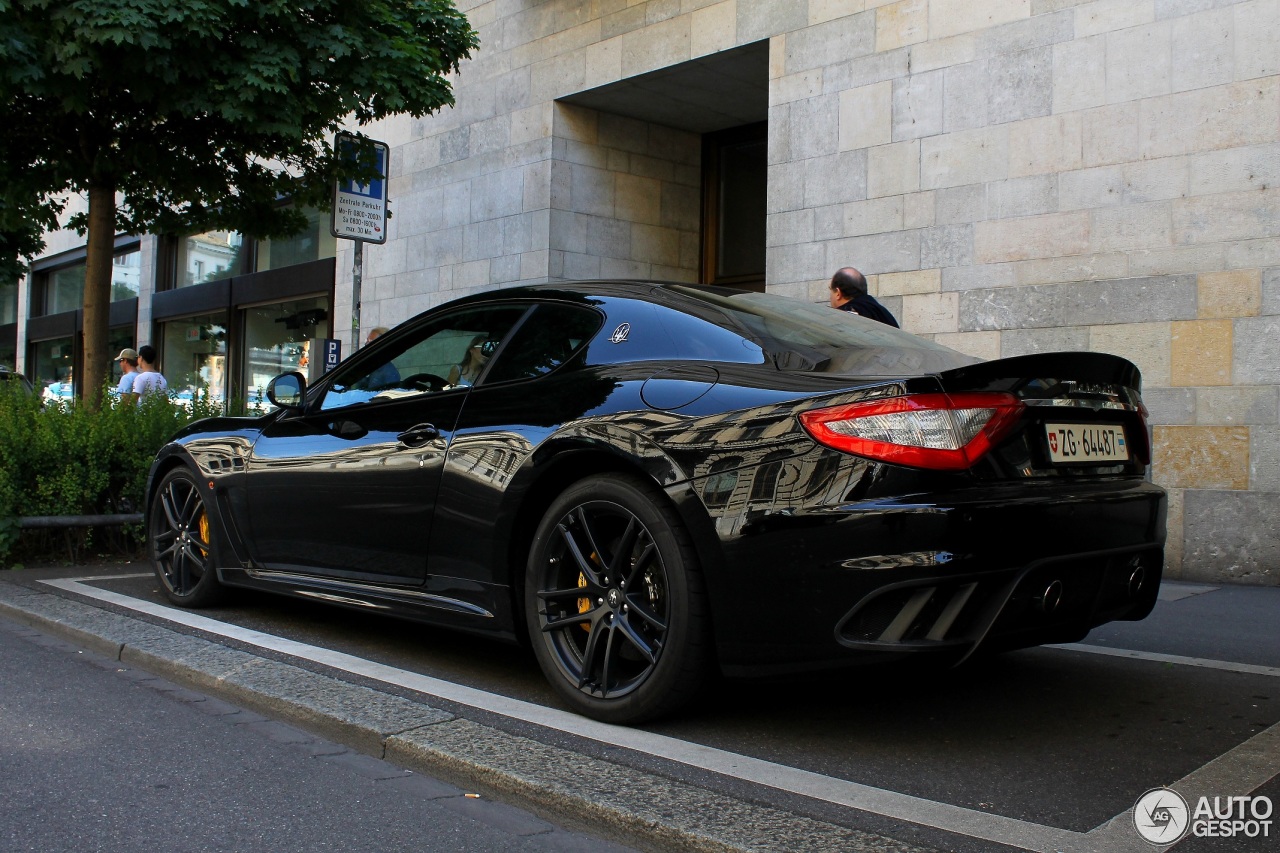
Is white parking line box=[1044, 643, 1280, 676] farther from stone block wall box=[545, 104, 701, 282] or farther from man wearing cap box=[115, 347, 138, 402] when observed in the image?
man wearing cap box=[115, 347, 138, 402]

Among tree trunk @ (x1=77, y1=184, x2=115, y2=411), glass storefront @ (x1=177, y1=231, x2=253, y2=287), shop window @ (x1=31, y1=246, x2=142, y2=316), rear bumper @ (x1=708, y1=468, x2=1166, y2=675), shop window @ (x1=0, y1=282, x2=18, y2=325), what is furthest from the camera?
shop window @ (x1=0, y1=282, x2=18, y2=325)

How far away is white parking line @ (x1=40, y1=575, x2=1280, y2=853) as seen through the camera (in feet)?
8.63

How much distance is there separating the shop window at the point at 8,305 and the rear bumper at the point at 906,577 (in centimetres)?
3232

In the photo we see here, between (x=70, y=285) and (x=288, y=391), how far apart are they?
26.9 metres

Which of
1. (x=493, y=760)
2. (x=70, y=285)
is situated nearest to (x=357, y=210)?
(x=493, y=760)

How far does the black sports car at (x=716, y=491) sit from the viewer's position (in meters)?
3.05

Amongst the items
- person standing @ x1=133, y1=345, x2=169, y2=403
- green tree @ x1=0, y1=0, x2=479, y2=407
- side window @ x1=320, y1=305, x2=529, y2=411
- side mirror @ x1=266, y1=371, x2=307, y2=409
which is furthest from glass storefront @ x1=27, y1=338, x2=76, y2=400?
side window @ x1=320, y1=305, x2=529, y2=411

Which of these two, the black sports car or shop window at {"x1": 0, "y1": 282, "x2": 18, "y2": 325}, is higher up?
shop window at {"x1": 0, "y1": 282, "x2": 18, "y2": 325}

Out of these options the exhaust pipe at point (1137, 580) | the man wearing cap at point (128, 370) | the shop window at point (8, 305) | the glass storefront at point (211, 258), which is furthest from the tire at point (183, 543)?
the shop window at point (8, 305)

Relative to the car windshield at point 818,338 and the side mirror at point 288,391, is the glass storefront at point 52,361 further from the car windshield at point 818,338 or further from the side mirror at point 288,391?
the car windshield at point 818,338

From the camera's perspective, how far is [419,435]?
425 centimetres

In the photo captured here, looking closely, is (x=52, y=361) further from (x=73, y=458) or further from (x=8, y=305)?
(x=73, y=458)

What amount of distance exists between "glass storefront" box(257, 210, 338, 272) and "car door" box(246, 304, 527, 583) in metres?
12.2

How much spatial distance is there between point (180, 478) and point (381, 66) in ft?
15.9
